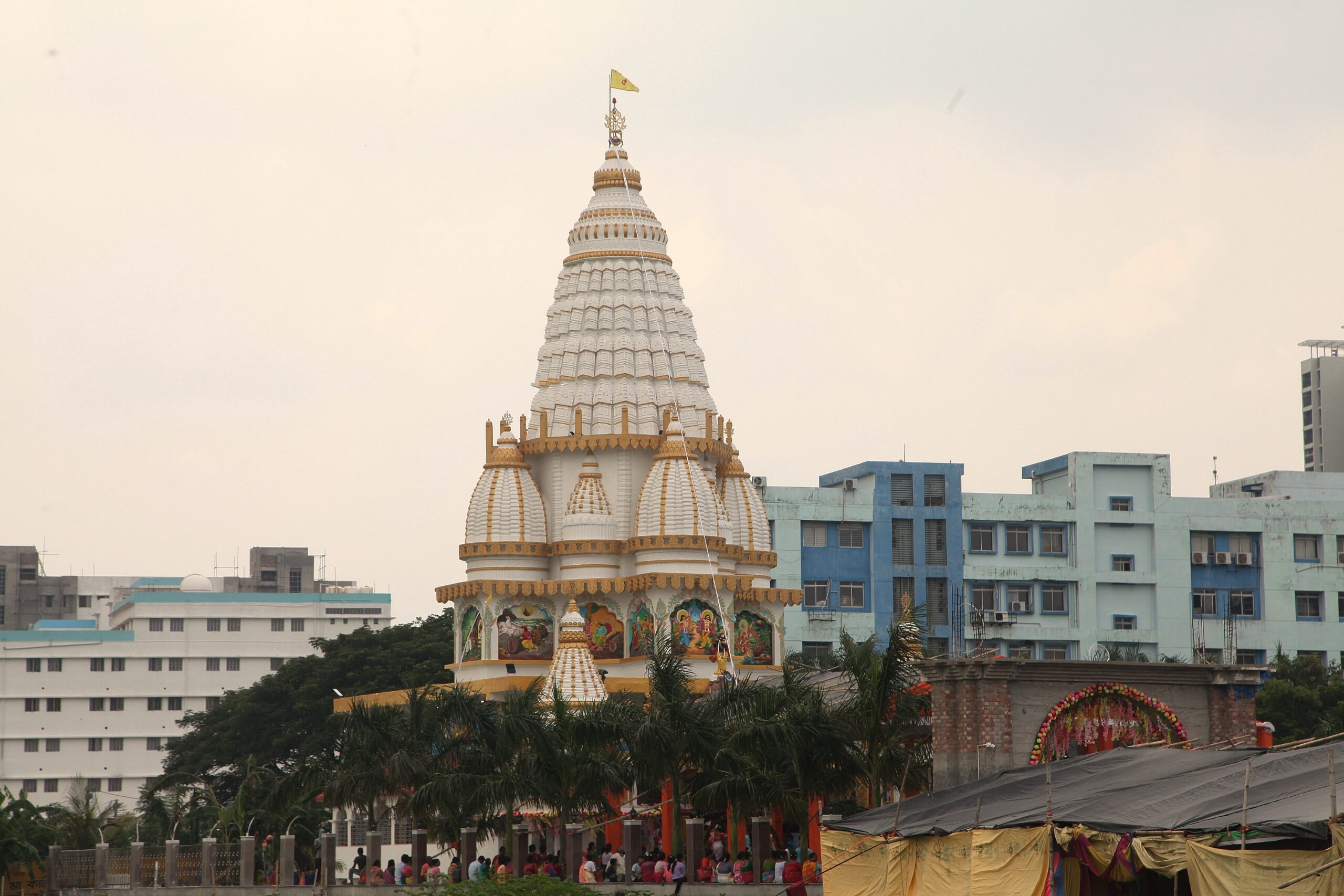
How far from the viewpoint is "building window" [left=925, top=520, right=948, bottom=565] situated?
275ft

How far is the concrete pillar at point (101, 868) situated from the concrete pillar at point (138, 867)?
0.99m

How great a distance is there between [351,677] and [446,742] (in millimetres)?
34315

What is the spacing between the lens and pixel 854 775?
37.6 meters

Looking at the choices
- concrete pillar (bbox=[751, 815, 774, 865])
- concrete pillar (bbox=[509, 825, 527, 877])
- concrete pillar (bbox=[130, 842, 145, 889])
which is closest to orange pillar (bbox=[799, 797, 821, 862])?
concrete pillar (bbox=[751, 815, 774, 865])

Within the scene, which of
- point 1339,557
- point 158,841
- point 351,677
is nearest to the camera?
point 158,841

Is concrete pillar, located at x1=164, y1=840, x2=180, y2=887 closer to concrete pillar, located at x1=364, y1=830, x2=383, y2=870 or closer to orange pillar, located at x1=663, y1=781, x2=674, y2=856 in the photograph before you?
concrete pillar, located at x1=364, y1=830, x2=383, y2=870

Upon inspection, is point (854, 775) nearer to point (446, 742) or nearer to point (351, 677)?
point (446, 742)

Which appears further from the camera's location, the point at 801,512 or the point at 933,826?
the point at 801,512

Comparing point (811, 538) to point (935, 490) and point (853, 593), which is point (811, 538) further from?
point (935, 490)

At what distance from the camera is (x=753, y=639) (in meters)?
60.7

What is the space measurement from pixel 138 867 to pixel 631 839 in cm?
1424

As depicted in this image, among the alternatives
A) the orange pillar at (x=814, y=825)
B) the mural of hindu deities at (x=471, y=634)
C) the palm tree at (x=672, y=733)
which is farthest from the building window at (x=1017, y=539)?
the palm tree at (x=672, y=733)

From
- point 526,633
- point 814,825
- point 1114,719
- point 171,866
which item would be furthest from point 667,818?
point 1114,719

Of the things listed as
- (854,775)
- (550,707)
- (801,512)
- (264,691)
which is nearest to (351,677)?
(264,691)
